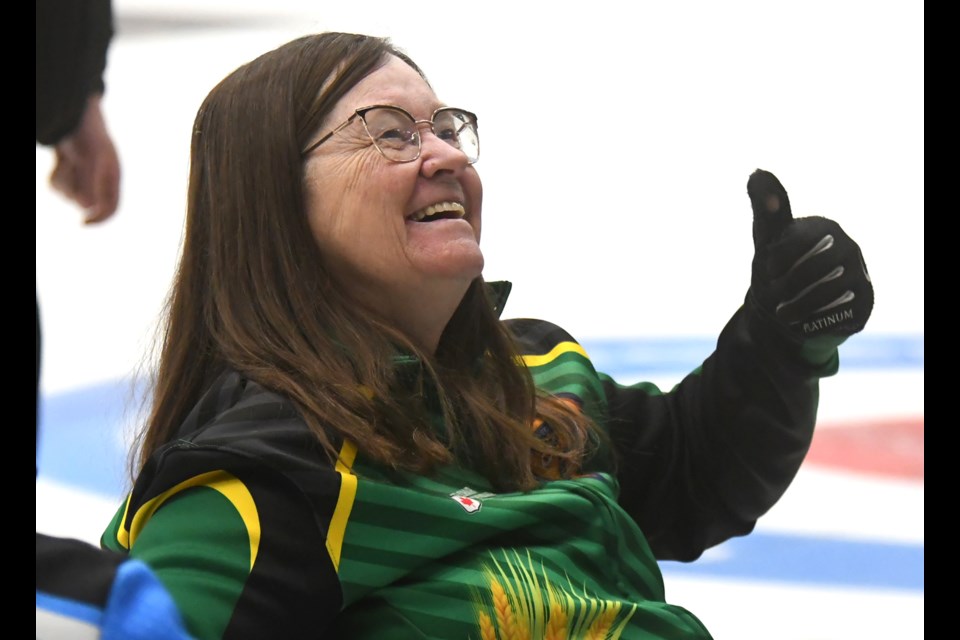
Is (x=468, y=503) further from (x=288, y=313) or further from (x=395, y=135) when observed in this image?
(x=395, y=135)

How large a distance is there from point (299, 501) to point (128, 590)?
0.70ft

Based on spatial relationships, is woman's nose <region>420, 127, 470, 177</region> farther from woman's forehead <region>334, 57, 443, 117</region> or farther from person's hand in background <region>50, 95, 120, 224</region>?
person's hand in background <region>50, 95, 120, 224</region>

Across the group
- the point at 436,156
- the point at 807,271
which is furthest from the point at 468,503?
the point at 807,271

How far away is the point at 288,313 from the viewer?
1.31 metres

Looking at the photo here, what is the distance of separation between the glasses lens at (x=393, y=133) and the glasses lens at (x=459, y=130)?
4 centimetres

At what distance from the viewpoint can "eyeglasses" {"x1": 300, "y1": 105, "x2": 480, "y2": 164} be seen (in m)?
1.37

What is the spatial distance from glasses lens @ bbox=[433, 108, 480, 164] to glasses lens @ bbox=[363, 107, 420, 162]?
0.13 ft

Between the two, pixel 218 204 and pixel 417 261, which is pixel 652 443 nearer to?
pixel 417 261

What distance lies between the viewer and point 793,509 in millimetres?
2555

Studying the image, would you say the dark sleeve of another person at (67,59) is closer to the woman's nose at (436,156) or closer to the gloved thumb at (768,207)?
the woman's nose at (436,156)

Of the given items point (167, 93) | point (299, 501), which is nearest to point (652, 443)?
point (299, 501)

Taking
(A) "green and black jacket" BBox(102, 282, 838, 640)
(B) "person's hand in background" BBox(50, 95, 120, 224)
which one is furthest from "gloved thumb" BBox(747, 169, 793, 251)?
(B) "person's hand in background" BBox(50, 95, 120, 224)

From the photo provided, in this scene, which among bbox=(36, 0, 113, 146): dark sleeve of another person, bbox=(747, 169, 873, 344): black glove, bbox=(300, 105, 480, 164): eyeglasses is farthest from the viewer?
bbox=(747, 169, 873, 344): black glove

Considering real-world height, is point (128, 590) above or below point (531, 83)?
below
